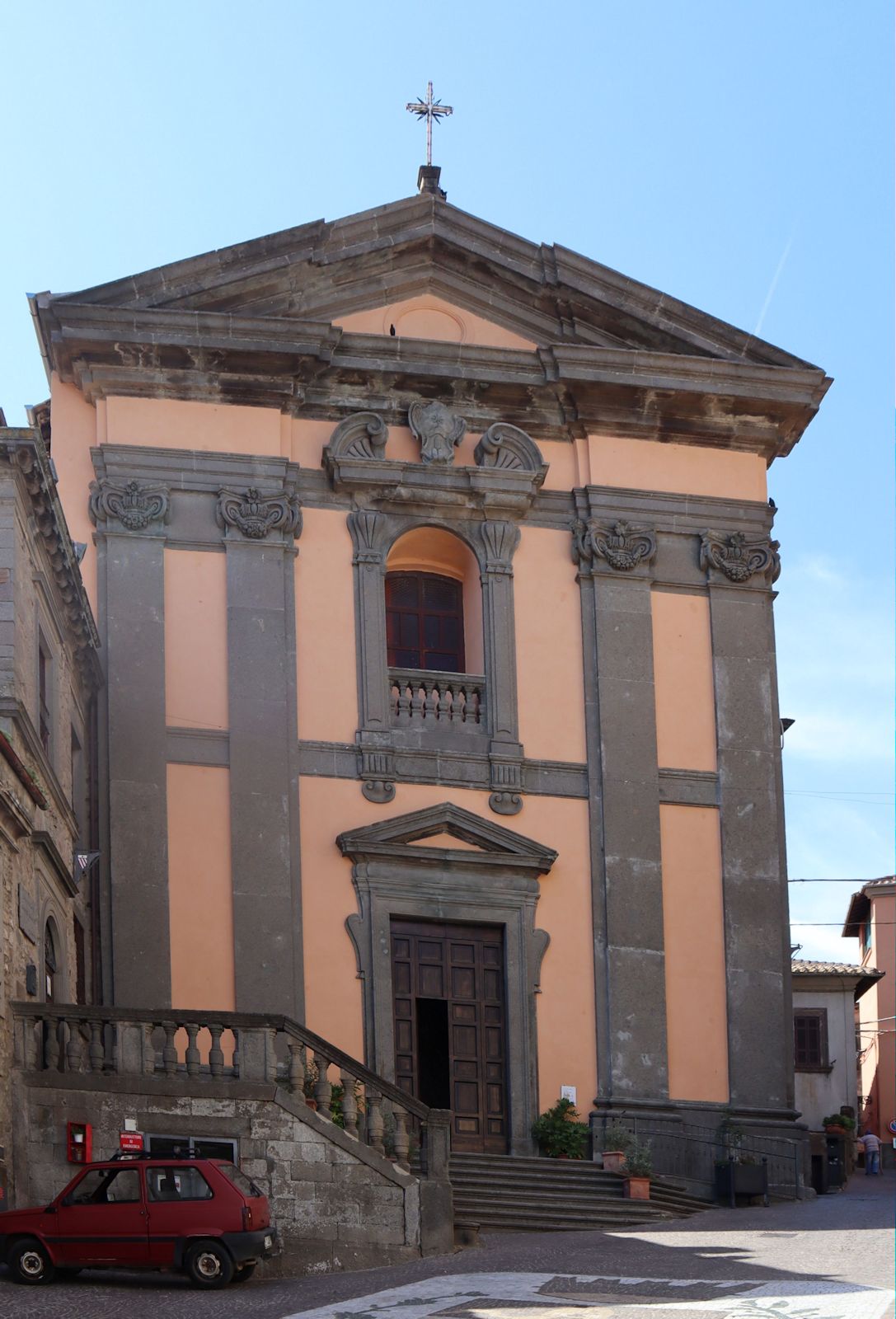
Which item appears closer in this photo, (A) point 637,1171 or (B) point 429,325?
(A) point 637,1171

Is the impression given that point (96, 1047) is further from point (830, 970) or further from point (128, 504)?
point (830, 970)

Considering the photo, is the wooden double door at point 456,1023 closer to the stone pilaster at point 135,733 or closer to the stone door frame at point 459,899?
the stone door frame at point 459,899

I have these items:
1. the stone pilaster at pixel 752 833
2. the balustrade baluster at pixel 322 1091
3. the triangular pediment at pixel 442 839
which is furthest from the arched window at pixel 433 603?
the balustrade baluster at pixel 322 1091

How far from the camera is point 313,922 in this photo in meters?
28.6

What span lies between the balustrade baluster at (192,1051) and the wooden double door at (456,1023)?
21.3 ft

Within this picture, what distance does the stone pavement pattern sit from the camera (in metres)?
16.9

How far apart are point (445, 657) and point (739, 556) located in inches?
157

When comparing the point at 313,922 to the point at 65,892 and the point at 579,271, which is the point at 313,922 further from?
the point at 579,271

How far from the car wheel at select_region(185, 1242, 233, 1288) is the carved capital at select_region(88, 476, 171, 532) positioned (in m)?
12.0

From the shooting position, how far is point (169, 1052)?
22.2 metres

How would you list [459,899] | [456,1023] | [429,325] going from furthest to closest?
[429,325]
[459,899]
[456,1023]

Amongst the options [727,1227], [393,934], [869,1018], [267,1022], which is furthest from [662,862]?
[869,1018]

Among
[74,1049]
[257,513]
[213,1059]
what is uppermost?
[257,513]

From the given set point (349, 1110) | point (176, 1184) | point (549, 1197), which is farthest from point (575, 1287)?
point (549, 1197)
